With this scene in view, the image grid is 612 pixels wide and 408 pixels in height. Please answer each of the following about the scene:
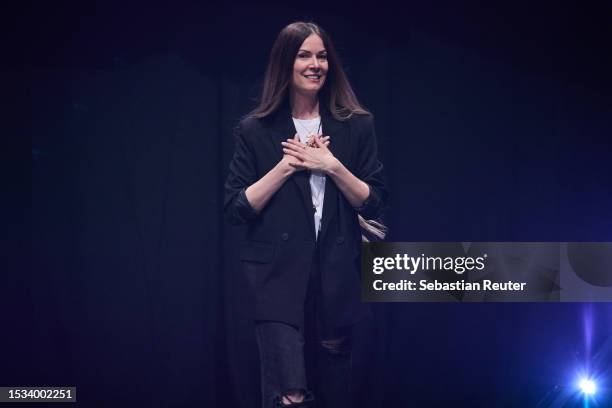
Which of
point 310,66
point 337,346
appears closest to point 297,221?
point 337,346

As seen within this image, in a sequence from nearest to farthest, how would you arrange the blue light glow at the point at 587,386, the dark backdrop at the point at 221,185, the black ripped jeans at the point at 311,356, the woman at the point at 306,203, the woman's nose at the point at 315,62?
the black ripped jeans at the point at 311,356 → the woman at the point at 306,203 → the woman's nose at the point at 315,62 → the dark backdrop at the point at 221,185 → the blue light glow at the point at 587,386

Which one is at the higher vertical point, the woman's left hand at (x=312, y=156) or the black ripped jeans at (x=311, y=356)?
the woman's left hand at (x=312, y=156)

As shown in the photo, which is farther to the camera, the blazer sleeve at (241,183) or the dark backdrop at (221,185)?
the dark backdrop at (221,185)

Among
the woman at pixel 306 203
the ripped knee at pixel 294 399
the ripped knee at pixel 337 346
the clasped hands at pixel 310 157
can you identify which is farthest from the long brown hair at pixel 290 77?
the ripped knee at pixel 294 399

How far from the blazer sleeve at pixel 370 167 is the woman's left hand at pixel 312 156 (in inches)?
5.9

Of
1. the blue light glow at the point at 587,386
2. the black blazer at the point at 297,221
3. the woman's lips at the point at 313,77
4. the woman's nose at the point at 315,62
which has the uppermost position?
the woman's nose at the point at 315,62

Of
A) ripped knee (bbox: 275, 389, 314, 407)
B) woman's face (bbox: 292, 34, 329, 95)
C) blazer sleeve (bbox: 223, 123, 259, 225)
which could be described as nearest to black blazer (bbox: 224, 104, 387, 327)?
blazer sleeve (bbox: 223, 123, 259, 225)

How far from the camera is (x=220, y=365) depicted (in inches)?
142

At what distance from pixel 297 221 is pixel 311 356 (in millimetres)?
581

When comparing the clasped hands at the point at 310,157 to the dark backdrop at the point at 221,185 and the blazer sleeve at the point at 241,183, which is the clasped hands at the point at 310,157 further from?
the dark backdrop at the point at 221,185

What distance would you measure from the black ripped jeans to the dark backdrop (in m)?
0.42

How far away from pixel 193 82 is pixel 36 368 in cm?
151

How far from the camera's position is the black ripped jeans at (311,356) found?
119 inches

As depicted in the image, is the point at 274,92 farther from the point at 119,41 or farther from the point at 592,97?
the point at 592,97
